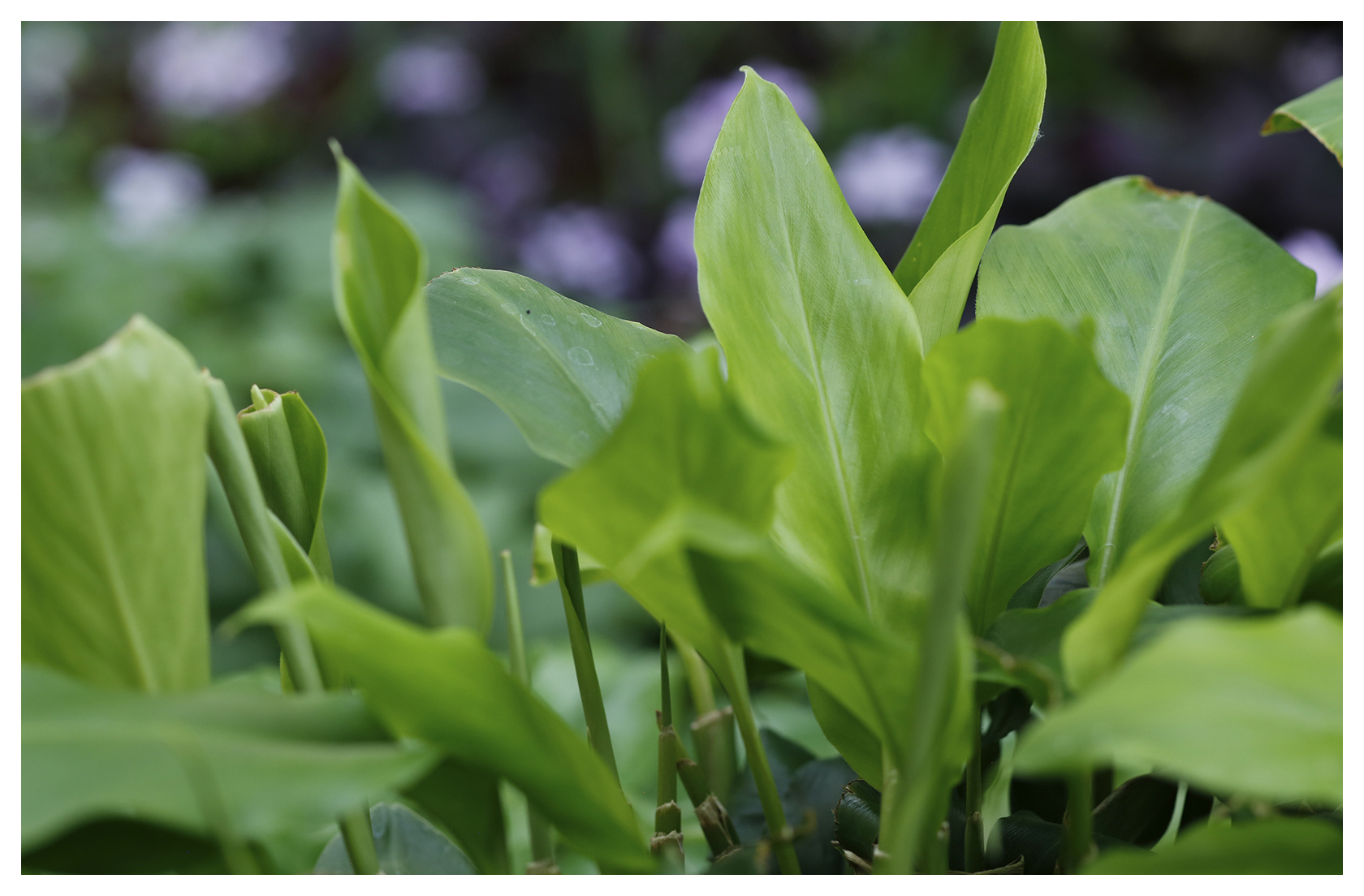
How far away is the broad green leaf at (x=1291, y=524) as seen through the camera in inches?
7.5

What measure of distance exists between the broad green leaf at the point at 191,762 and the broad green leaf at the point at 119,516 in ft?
0.06

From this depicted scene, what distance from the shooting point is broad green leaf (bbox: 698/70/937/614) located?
0.22 m

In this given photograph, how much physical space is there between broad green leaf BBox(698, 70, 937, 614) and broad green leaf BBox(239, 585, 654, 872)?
0.07 metres

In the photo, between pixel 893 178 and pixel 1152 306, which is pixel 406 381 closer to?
pixel 1152 306

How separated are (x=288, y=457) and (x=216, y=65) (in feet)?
6.37

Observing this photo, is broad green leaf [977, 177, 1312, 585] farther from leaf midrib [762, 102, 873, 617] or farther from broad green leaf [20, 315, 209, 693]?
broad green leaf [20, 315, 209, 693]

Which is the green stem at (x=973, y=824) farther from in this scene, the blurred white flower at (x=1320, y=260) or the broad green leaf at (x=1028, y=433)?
the blurred white flower at (x=1320, y=260)

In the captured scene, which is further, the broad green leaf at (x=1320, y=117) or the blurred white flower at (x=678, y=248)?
the blurred white flower at (x=678, y=248)

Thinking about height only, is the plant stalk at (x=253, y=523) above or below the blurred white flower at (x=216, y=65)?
below

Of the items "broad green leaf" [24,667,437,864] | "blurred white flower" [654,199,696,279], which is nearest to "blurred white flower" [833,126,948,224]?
"blurred white flower" [654,199,696,279]

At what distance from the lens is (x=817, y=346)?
230 mm

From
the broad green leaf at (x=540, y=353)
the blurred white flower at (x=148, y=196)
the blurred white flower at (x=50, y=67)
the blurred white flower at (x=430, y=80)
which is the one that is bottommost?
the broad green leaf at (x=540, y=353)

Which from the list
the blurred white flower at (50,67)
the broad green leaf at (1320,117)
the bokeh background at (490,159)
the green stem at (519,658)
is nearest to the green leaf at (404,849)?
the green stem at (519,658)

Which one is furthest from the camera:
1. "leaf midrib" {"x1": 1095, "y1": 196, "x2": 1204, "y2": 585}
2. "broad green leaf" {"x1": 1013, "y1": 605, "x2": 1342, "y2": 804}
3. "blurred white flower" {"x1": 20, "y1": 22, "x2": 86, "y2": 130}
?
"blurred white flower" {"x1": 20, "y1": 22, "x2": 86, "y2": 130}
